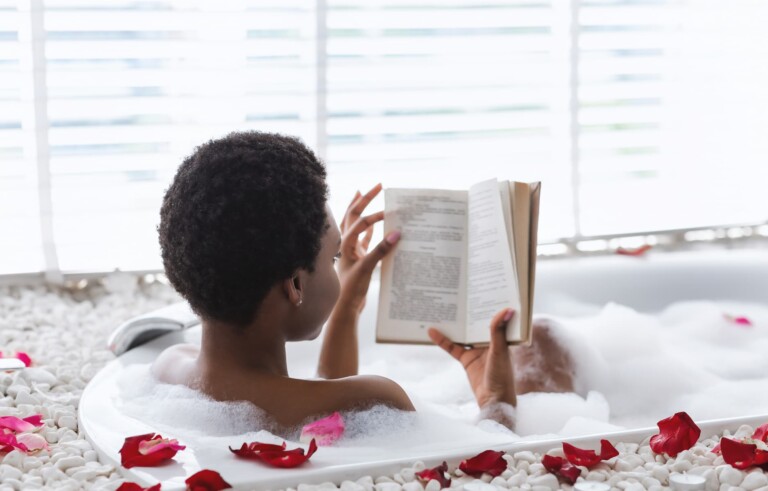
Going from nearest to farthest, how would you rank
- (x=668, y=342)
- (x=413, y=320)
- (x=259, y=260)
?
(x=259, y=260) < (x=413, y=320) < (x=668, y=342)

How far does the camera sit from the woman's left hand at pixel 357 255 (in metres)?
1.68

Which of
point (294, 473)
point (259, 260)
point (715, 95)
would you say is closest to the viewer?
point (294, 473)

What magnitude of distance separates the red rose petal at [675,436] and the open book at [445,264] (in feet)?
1.18

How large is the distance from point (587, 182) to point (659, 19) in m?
0.66

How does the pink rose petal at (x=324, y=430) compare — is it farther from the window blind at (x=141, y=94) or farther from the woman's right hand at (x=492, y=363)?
the window blind at (x=141, y=94)

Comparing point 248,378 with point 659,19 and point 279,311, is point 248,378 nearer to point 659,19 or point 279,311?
point 279,311

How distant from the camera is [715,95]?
11.2 feet

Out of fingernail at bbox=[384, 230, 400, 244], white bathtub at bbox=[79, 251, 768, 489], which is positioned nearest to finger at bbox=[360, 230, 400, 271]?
fingernail at bbox=[384, 230, 400, 244]

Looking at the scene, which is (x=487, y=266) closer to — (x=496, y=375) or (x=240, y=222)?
(x=496, y=375)

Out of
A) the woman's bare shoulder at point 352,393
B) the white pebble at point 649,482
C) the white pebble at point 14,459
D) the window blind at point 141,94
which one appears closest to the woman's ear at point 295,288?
the woman's bare shoulder at point 352,393

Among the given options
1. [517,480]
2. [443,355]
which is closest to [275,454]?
[517,480]

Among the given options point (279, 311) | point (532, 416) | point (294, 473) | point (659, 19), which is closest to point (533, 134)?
point (659, 19)

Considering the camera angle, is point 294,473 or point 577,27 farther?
point 577,27

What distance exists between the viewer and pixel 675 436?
130 centimetres
